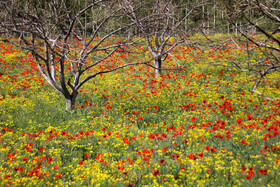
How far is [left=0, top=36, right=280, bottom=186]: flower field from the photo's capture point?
3092mm

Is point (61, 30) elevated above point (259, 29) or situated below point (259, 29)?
above

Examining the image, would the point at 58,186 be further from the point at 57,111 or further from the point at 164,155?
the point at 57,111

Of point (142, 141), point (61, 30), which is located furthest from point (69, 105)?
point (142, 141)

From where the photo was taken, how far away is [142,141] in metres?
4.22

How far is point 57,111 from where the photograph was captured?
584 centimetres

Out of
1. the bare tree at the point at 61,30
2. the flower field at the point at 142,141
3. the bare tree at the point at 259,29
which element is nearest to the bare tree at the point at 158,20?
the bare tree at the point at 61,30

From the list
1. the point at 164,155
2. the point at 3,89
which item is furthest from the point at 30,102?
the point at 164,155

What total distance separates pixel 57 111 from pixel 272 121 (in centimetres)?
565

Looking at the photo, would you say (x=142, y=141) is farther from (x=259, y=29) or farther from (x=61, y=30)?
(x=61, y=30)

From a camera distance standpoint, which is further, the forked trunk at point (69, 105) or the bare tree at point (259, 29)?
the forked trunk at point (69, 105)

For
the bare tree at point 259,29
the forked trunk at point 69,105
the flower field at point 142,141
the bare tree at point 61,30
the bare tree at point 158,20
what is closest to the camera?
the bare tree at point 259,29

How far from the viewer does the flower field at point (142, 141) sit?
3.09 metres

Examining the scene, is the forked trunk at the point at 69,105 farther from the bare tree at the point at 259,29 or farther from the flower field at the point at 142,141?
the bare tree at the point at 259,29

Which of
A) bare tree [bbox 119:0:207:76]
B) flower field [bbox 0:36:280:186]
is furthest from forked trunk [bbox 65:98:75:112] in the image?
bare tree [bbox 119:0:207:76]
